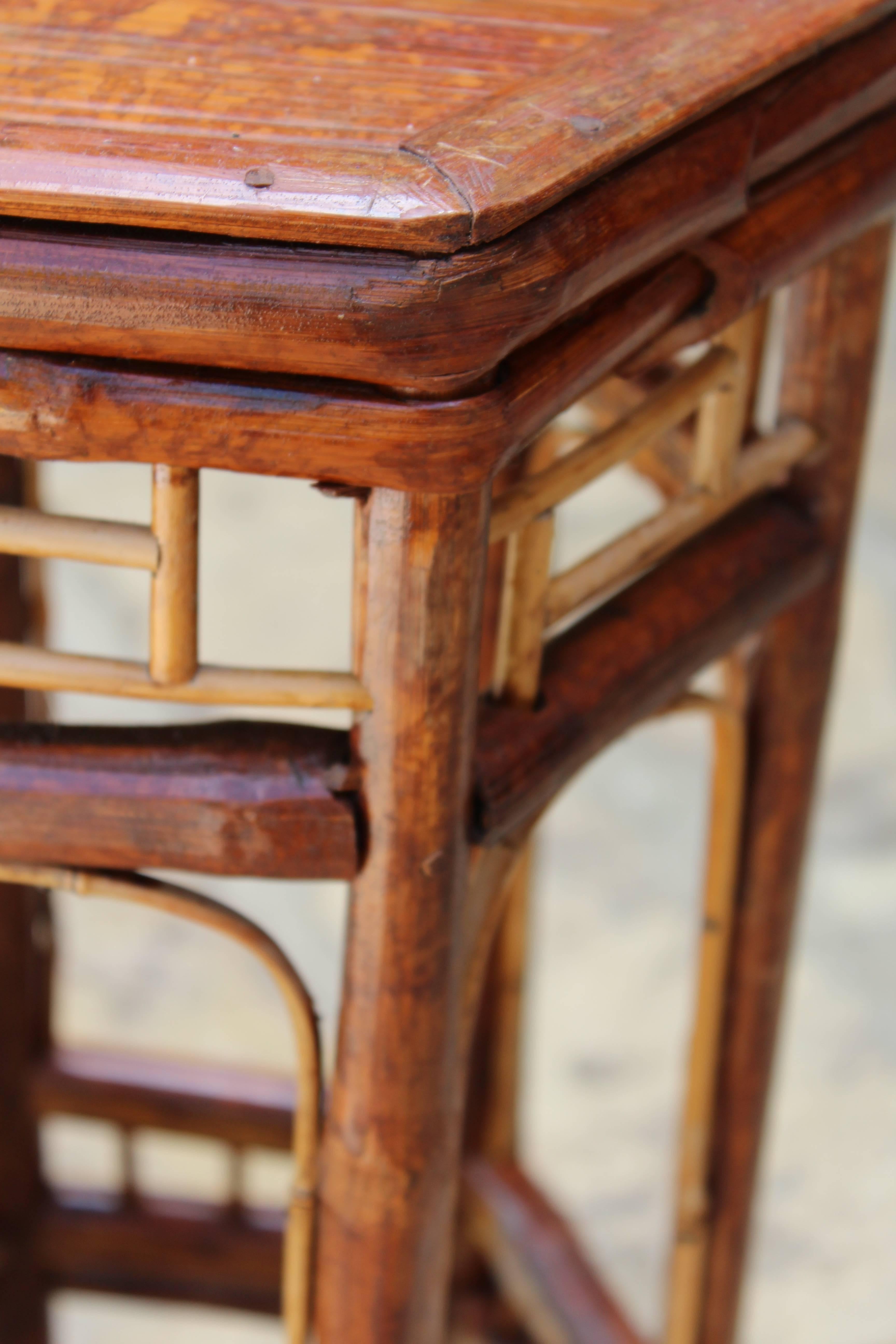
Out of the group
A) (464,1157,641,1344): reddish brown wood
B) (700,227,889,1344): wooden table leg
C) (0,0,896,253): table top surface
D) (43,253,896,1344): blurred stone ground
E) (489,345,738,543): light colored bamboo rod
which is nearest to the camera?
(0,0,896,253): table top surface

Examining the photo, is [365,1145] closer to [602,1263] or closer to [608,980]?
[602,1263]

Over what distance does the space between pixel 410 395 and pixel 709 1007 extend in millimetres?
360

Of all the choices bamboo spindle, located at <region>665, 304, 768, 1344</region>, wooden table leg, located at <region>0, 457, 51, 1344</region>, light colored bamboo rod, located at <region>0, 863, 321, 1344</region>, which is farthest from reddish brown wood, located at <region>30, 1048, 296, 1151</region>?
light colored bamboo rod, located at <region>0, 863, 321, 1344</region>

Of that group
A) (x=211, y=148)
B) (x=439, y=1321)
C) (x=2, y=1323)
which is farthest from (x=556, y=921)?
(x=211, y=148)

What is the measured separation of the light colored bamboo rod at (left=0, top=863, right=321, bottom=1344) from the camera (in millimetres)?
415

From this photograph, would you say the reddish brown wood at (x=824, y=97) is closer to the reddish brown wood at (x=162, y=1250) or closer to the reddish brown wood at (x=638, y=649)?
the reddish brown wood at (x=638, y=649)

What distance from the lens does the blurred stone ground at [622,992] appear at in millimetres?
1126

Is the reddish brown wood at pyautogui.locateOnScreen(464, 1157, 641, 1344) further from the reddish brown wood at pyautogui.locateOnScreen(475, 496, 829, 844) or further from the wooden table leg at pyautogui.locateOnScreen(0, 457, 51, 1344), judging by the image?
the reddish brown wood at pyautogui.locateOnScreen(475, 496, 829, 844)

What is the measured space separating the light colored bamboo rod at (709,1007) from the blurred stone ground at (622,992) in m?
0.38

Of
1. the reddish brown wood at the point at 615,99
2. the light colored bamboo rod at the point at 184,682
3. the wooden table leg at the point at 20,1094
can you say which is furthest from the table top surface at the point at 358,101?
the wooden table leg at the point at 20,1094

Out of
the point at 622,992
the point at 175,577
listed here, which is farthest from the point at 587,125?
A: the point at 622,992

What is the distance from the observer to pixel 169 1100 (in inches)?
32.8

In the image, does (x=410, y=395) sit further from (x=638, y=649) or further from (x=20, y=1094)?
(x=20, y=1094)

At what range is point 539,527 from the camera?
16.6 inches
